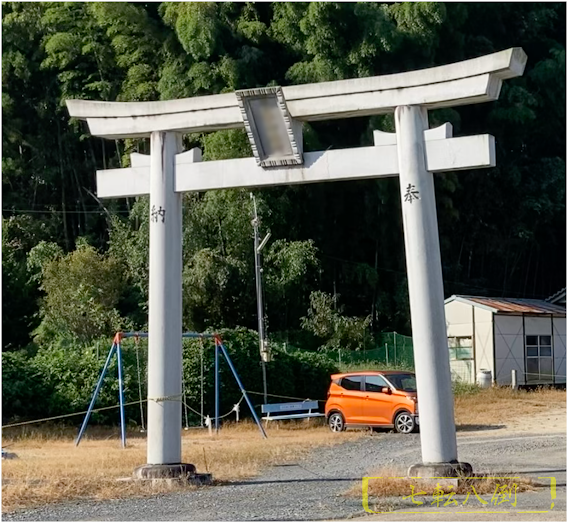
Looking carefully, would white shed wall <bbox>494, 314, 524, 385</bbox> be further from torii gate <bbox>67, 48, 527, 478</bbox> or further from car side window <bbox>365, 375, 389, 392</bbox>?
torii gate <bbox>67, 48, 527, 478</bbox>

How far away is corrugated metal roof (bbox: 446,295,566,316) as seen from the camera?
25953 mm

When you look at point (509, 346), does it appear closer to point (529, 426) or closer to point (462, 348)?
point (462, 348)

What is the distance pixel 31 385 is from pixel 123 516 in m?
12.6

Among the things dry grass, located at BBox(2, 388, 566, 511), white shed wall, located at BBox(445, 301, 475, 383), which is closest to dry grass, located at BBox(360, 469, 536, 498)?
dry grass, located at BBox(2, 388, 566, 511)

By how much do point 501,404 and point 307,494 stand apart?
13.2 metres

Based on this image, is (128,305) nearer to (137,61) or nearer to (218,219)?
(218,219)

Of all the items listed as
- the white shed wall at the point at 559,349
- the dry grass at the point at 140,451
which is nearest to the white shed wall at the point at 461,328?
the dry grass at the point at 140,451

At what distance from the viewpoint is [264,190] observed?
27.1m

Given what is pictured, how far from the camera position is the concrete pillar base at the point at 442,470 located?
367 inches

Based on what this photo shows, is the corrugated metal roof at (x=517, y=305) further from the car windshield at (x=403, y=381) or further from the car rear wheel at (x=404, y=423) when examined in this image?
the car rear wheel at (x=404, y=423)

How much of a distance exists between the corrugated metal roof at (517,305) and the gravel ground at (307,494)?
11316mm

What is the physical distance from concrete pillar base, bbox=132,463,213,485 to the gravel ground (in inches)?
7.4

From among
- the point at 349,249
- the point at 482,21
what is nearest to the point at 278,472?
the point at 349,249

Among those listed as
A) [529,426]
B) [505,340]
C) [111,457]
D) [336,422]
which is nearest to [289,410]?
[336,422]
